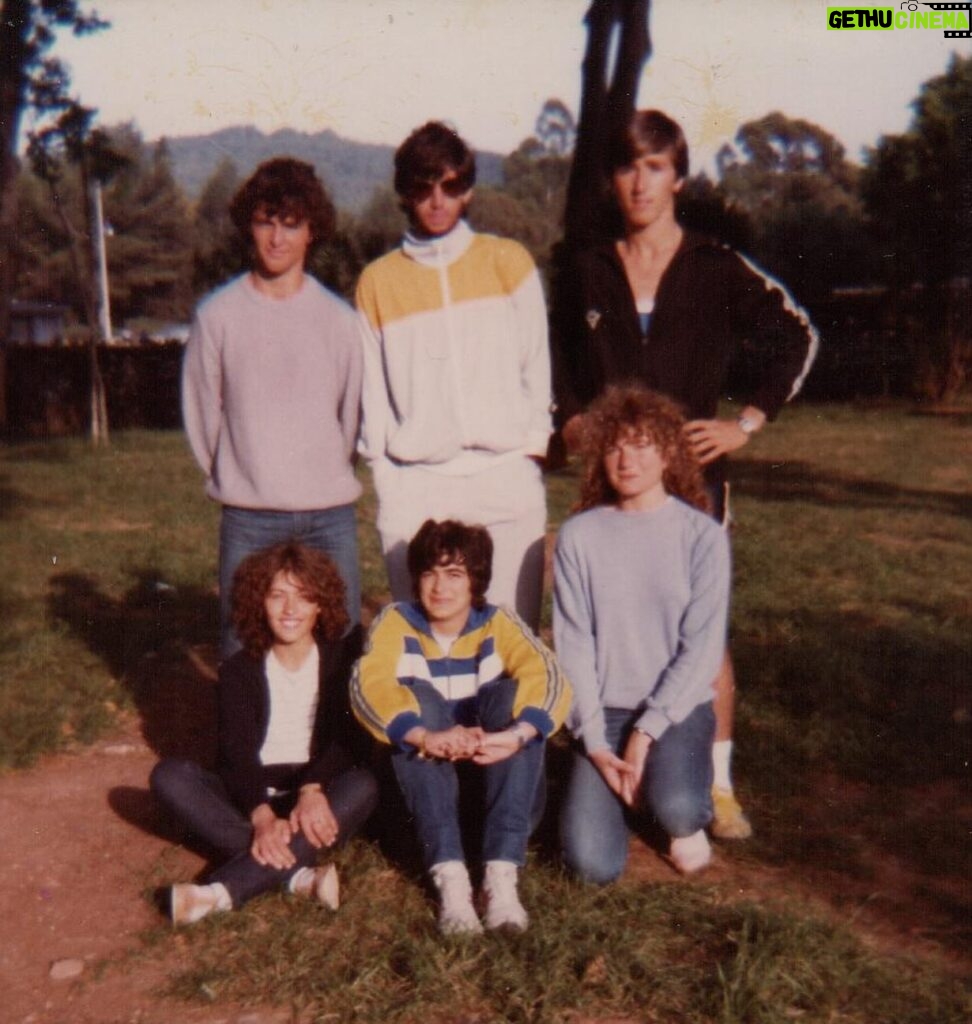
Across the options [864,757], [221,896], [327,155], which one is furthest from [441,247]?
[327,155]

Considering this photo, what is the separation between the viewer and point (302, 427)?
159 inches

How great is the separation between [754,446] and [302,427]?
12.5 m

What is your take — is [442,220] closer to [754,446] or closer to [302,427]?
[302,427]

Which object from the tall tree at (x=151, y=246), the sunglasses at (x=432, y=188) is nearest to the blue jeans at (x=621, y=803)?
the sunglasses at (x=432, y=188)

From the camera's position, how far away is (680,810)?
3795mm

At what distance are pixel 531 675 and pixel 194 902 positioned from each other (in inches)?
42.8

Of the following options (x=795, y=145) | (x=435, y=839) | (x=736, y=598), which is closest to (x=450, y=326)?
(x=435, y=839)

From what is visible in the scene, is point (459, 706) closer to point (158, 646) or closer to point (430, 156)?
point (430, 156)

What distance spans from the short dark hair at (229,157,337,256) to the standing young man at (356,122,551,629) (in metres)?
0.26

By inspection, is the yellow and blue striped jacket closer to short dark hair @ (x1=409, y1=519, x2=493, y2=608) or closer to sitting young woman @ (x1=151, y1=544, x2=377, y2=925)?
short dark hair @ (x1=409, y1=519, x2=493, y2=608)

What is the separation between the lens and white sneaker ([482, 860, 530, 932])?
11.2ft

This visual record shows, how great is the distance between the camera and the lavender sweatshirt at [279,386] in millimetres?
4004

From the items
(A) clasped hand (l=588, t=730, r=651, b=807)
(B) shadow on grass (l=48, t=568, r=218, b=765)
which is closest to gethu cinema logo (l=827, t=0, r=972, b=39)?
(A) clasped hand (l=588, t=730, r=651, b=807)

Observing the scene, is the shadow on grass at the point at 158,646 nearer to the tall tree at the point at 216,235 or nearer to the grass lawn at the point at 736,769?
the grass lawn at the point at 736,769
